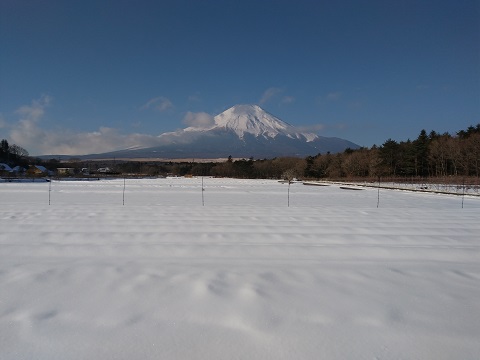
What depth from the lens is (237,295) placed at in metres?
3.95

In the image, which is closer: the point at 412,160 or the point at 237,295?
the point at 237,295

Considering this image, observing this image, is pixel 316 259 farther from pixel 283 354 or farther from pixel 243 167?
pixel 243 167

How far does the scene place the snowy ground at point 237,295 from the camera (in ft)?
9.48

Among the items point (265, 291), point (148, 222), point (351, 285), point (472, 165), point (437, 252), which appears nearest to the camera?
point (265, 291)

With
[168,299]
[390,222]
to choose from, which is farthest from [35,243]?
[390,222]

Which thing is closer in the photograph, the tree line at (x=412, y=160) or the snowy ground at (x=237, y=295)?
the snowy ground at (x=237, y=295)

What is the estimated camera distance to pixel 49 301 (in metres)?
3.77

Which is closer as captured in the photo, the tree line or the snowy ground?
the snowy ground

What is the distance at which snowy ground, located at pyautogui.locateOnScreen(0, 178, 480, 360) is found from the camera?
2.89 meters

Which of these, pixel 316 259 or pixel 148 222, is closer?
pixel 316 259

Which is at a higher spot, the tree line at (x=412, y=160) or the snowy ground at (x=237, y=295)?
the tree line at (x=412, y=160)

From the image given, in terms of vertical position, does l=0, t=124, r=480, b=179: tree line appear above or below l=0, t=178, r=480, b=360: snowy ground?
above

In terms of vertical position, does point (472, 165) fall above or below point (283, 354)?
above

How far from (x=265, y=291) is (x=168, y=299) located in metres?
1.19
